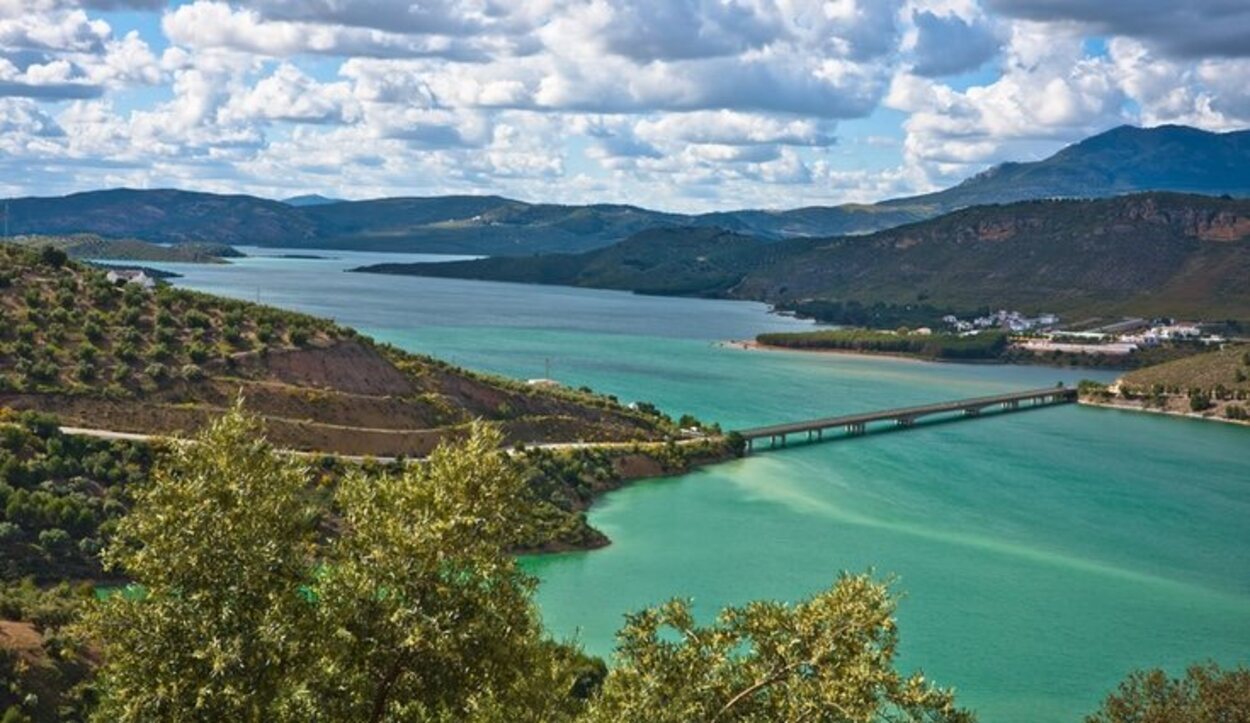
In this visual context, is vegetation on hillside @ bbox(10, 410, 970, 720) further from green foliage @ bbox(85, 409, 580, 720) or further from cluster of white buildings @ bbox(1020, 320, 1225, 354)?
cluster of white buildings @ bbox(1020, 320, 1225, 354)

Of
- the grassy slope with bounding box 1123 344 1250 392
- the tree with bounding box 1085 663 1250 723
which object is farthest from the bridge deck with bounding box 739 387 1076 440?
the tree with bounding box 1085 663 1250 723

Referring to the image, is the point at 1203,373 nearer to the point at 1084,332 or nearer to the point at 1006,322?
the point at 1084,332

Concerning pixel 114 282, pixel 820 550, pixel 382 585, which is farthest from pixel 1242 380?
pixel 382 585

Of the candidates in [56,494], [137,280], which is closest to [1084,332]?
[137,280]

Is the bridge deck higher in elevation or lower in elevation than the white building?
lower

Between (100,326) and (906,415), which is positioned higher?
(100,326)

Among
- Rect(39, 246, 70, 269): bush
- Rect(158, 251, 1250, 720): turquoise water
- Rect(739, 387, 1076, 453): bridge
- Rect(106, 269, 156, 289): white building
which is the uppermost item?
Rect(39, 246, 70, 269): bush
